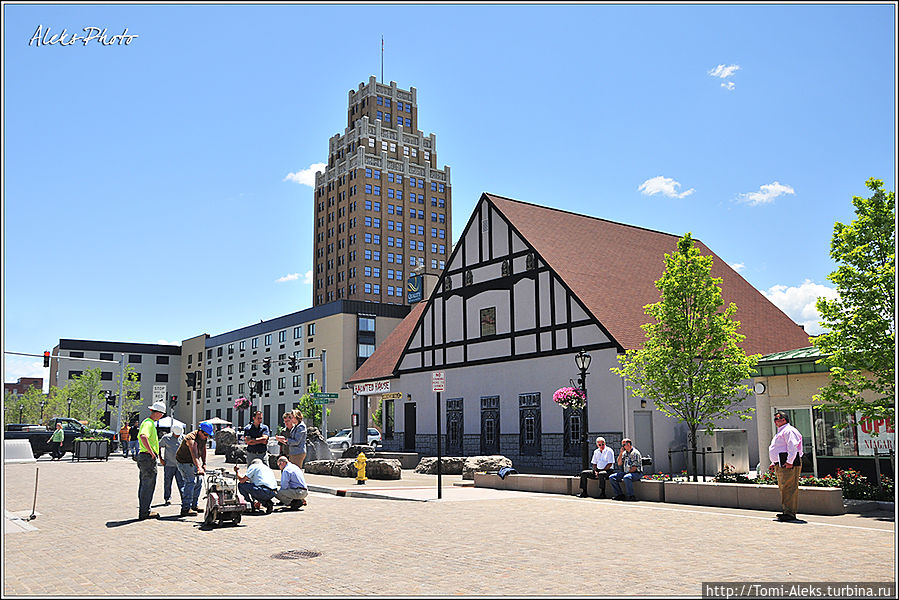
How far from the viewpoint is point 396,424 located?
4044 cm

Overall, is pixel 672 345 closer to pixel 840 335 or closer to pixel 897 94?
pixel 840 335

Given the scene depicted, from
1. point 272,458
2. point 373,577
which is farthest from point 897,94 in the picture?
point 272,458

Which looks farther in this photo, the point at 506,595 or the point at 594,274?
the point at 594,274

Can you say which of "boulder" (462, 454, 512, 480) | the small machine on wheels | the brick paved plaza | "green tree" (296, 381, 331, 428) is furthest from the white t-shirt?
"green tree" (296, 381, 331, 428)

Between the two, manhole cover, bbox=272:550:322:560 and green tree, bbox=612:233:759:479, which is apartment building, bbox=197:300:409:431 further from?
manhole cover, bbox=272:550:322:560

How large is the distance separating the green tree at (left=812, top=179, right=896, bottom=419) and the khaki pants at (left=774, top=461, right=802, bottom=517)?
3.55 meters

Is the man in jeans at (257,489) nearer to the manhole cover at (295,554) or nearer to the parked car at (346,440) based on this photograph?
the manhole cover at (295,554)

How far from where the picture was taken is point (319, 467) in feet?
96.1

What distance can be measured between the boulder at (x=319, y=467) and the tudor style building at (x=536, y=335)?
7.81 metres

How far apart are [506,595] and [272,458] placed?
2606cm

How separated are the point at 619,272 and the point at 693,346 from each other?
44.0ft

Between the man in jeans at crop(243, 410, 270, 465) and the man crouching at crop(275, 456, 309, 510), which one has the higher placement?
the man in jeans at crop(243, 410, 270, 465)

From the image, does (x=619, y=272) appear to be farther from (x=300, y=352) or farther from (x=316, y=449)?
(x=300, y=352)

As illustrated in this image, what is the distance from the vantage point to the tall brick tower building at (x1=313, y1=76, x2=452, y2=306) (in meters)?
120
